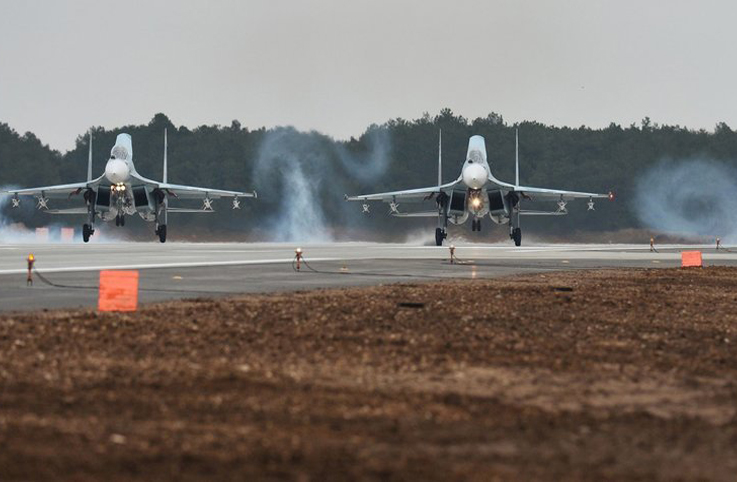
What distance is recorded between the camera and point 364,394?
1084 centimetres

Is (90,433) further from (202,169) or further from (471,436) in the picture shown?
(202,169)

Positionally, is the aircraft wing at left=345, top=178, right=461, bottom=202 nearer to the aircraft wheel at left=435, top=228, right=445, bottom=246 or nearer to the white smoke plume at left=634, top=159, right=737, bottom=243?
the aircraft wheel at left=435, top=228, right=445, bottom=246

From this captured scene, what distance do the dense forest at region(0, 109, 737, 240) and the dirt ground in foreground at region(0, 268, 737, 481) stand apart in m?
82.4

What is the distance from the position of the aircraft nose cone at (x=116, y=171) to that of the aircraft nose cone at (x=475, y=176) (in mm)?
20133

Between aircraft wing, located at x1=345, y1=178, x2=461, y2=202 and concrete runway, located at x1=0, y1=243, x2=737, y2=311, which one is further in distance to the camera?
aircraft wing, located at x1=345, y1=178, x2=461, y2=202

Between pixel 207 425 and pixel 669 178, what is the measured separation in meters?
123

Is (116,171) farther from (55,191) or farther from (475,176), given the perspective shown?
(475,176)

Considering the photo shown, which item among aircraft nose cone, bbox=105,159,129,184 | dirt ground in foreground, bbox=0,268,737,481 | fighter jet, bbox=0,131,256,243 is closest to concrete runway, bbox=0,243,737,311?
dirt ground in foreground, bbox=0,268,737,481

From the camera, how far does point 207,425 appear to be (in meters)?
9.09

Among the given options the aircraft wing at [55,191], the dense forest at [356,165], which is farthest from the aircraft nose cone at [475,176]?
the dense forest at [356,165]

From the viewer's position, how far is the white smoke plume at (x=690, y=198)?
362 feet

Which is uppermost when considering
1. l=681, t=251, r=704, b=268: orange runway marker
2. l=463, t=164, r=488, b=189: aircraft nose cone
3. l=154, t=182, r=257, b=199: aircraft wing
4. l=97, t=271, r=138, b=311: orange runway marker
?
l=463, t=164, r=488, b=189: aircraft nose cone

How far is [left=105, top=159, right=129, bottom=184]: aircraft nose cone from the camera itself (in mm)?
65438

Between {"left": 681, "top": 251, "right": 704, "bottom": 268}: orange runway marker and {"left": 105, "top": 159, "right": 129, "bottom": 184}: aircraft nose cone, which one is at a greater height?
{"left": 105, "top": 159, "right": 129, "bottom": 184}: aircraft nose cone
